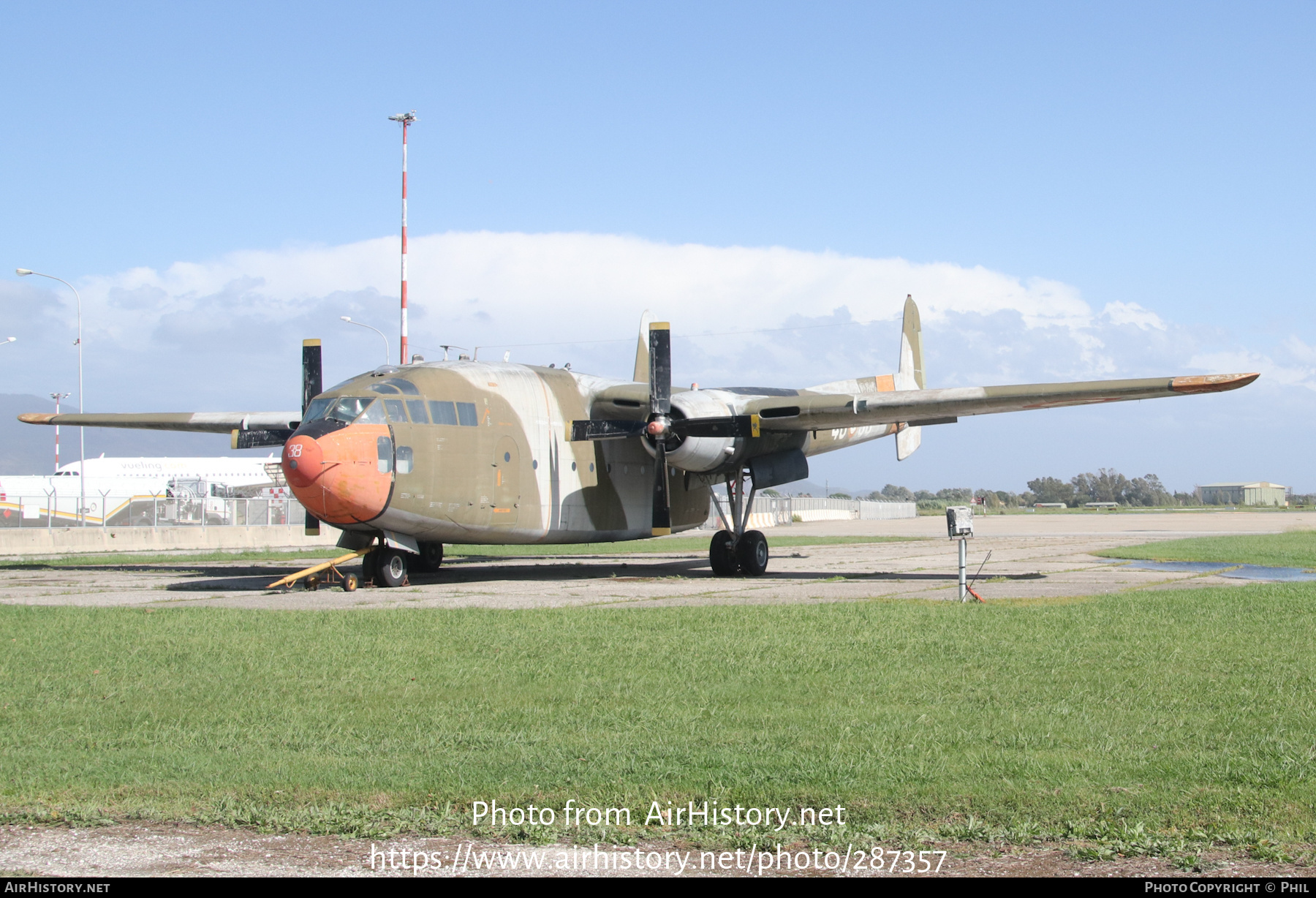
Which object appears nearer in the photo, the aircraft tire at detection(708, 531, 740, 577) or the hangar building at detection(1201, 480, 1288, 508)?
the aircraft tire at detection(708, 531, 740, 577)

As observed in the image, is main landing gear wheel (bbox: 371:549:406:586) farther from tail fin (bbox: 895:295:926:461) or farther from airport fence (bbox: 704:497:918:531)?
airport fence (bbox: 704:497:918:531)

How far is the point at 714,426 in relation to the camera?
23.2 meters

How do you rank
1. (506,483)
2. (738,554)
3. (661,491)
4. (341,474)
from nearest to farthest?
(341,474), (506,483), (661,491), (738,554)

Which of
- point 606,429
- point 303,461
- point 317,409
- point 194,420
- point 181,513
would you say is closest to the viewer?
point 303,461

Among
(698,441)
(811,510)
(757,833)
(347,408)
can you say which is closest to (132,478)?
(811,510)

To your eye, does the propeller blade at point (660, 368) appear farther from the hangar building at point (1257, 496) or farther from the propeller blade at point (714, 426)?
the hangar building at point (1257, 496)

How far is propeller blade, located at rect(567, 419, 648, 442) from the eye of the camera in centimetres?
2270

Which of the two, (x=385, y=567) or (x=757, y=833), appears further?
(x=385, y=567)

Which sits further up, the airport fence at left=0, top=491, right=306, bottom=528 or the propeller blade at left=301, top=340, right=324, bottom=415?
the propeller blade at left=301, top=340, right=324, bottom=415

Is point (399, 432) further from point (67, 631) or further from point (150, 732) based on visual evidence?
point (150, 732)

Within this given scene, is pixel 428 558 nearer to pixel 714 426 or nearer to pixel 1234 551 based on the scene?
pixel 714 426

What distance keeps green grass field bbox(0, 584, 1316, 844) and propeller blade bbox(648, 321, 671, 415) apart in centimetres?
962

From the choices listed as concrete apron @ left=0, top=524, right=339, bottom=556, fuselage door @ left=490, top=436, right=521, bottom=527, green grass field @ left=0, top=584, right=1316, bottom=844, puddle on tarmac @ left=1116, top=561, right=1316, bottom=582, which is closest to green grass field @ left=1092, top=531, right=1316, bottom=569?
puddle on tarmac @ left=1116, top=561, right=1316, bottom=582

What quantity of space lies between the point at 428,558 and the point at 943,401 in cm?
1118
